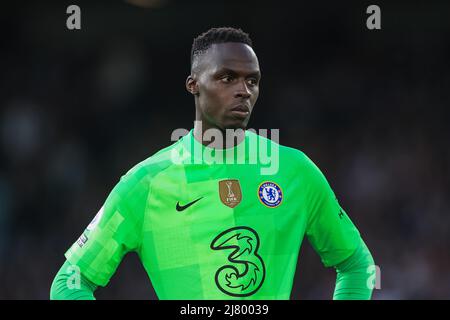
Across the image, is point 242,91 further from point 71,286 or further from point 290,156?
point 71,286

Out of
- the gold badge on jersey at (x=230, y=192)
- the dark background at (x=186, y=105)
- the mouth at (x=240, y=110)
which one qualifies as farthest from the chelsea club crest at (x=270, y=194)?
the dark background at (x=186, y=105)

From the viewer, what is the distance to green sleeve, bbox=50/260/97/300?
13.9ft

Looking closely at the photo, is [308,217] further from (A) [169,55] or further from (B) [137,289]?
(A) [169,55]

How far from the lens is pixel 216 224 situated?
4312 millimetres

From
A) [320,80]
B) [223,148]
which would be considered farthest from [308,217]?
[320,80]

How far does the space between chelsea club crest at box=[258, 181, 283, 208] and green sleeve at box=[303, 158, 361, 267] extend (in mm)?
175

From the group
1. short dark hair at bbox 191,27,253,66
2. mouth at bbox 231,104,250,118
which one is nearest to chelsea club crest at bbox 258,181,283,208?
mouth at bbox 231,104,250,118

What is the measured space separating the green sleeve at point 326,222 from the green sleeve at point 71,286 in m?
1.34

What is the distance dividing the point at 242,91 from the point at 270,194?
2.06 feet

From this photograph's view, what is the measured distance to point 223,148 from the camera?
451cm

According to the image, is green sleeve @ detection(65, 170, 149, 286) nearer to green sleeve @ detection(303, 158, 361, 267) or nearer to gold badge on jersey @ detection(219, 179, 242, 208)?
gold badge on jersey @ detection(219, 179, 242, 208)

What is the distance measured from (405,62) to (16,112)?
17.7 ft

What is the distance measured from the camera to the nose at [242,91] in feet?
14.1

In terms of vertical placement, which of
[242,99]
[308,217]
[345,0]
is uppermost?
[345,0]
